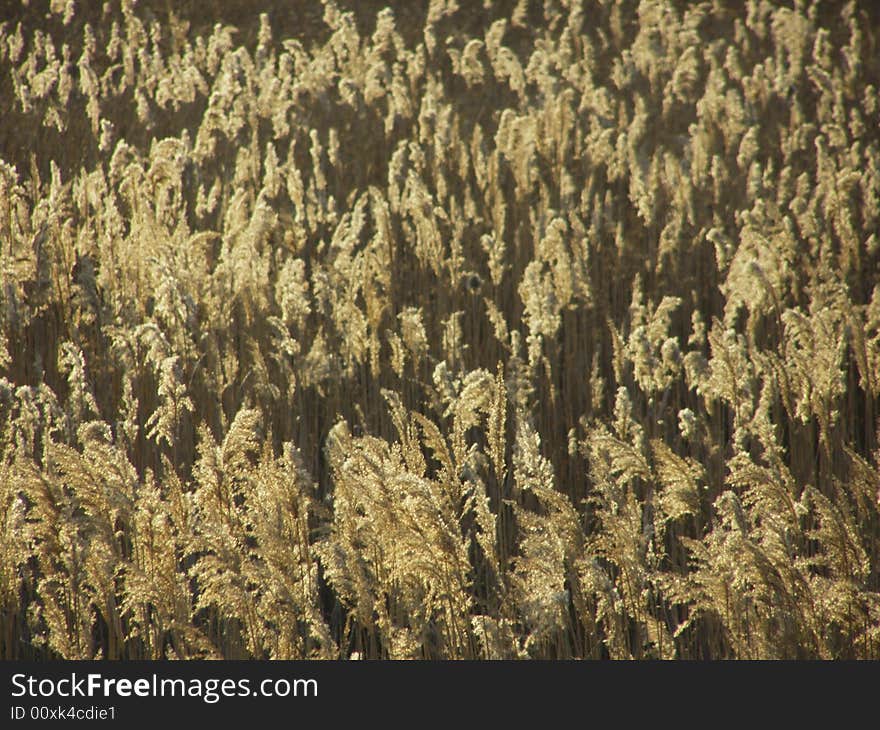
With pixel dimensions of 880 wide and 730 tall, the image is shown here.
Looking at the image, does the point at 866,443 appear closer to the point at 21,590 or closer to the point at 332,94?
the point at 21,590

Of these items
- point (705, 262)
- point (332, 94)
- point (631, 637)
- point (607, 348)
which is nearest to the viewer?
point (631, 637)

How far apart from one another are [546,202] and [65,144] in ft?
7.44

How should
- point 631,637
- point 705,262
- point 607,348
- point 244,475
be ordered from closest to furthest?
point 244,475 → point 631,637 → point 607,348 → point 705,262

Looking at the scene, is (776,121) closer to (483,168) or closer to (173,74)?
(483,168)

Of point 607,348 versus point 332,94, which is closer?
point 607,348

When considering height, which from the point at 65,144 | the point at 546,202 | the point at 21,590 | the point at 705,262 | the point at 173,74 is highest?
the point at 173,74

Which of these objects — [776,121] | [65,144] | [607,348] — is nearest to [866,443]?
[607,348]

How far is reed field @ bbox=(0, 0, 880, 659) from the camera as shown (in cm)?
199

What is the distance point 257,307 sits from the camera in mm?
3531

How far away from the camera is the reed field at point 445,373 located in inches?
78.4

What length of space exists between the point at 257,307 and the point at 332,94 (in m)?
3.37

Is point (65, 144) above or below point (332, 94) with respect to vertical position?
below

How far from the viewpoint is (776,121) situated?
592 cm

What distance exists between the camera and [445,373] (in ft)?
8.55
